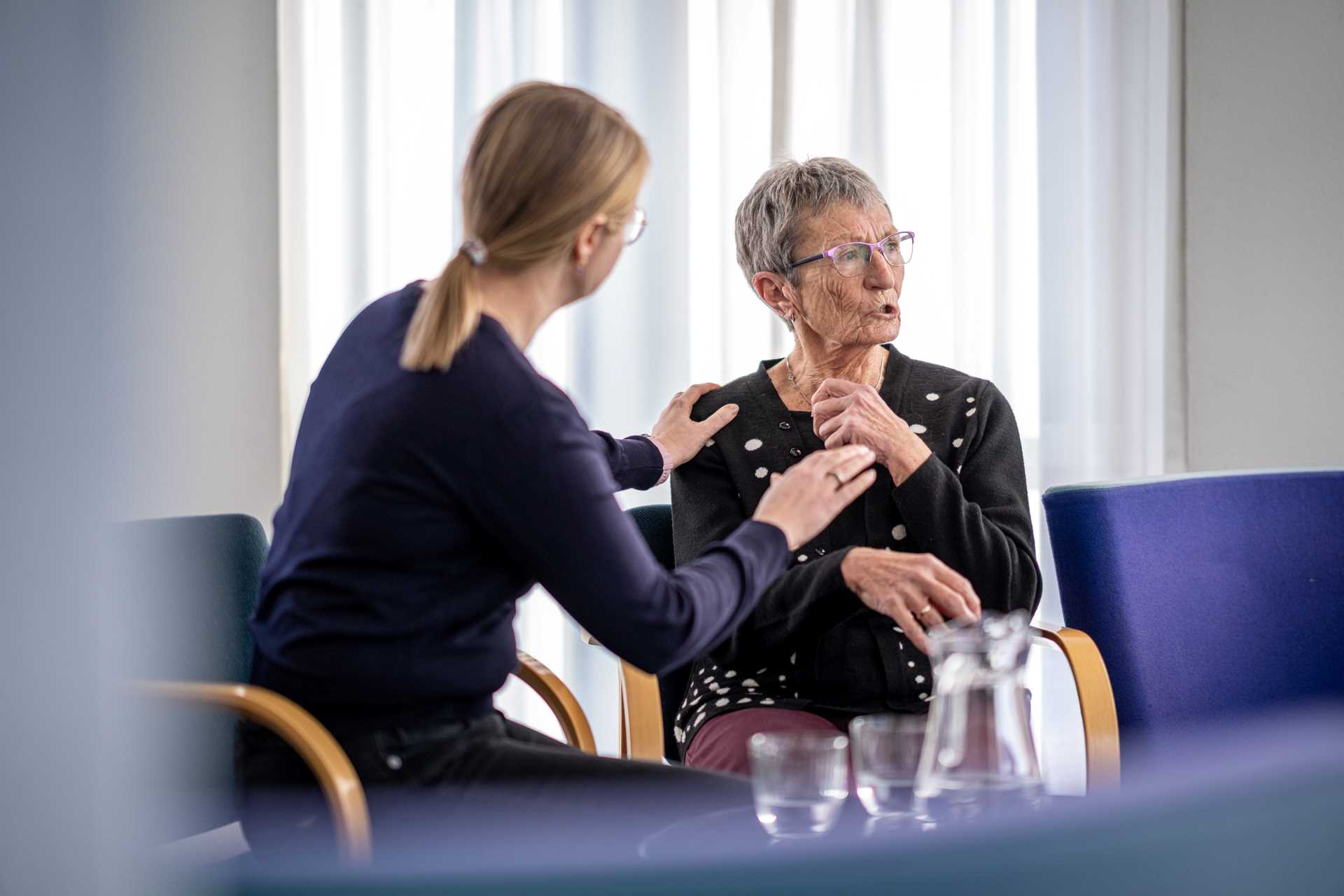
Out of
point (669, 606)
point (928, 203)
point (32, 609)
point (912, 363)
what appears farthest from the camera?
point (928, 203)

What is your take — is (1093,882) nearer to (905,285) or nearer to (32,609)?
(32,609)

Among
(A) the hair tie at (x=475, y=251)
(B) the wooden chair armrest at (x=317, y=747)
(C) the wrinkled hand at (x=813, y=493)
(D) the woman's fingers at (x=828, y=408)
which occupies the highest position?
(A) the hair tie at (x=475, y=251)

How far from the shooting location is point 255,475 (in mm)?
2932

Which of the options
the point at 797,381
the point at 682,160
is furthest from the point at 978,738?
the point at 682,160

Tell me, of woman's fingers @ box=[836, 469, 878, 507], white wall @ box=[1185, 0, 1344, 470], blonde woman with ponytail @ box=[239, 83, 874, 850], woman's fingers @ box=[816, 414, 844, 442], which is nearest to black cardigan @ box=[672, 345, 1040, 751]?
woman's fingers @ box=[816, 414, 844, 442]

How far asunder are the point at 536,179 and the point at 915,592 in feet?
2.46

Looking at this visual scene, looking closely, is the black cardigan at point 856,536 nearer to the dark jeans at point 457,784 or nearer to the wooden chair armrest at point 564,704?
the wooden chair armrest at point 564,704

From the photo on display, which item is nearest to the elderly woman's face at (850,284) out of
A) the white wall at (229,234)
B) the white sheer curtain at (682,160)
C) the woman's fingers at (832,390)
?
the woman's fingers at (832,390)

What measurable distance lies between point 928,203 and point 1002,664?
2.52 meters

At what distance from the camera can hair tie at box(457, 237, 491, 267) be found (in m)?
1.32

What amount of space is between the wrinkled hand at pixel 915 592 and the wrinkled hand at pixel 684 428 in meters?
0.39

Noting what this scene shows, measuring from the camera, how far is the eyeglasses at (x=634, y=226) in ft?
4.64

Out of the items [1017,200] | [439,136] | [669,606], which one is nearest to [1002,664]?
[669,606]

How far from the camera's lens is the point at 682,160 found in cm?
301
